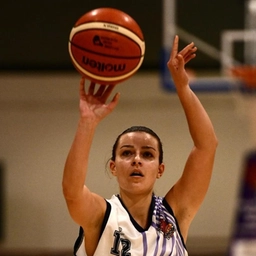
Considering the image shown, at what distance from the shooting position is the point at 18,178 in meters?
10.6

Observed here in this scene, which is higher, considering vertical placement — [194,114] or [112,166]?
[194,114]

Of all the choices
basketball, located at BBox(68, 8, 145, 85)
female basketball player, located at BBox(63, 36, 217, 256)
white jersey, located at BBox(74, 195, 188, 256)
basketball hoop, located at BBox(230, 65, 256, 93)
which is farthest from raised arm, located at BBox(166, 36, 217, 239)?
basketball hoop, located at BBox(230, 65, 256, 93)

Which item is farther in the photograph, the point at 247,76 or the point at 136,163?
the point at 247,76

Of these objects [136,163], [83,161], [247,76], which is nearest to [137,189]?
[136,163]

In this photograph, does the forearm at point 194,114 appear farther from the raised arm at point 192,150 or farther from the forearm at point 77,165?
the forearm at point 77,165

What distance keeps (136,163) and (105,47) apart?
542 mm

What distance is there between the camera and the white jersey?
2504 millimetres

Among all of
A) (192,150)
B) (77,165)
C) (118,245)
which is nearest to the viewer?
(77,165)

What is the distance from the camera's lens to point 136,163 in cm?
255

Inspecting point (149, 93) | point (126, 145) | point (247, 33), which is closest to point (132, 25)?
point (126, 145)

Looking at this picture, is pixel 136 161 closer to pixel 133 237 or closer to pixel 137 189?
pixel 137 189

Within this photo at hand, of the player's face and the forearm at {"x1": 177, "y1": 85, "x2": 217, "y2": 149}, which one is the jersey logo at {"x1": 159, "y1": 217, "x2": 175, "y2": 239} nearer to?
the player's face

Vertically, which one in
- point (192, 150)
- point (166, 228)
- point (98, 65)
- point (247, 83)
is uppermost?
point (247, 83)

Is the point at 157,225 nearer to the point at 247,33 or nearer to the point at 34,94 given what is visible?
the point at 247,33
